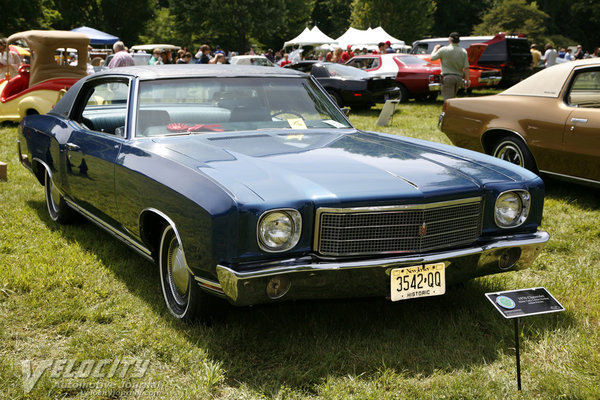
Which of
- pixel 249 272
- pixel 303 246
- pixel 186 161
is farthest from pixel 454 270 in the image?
pixel 186 161

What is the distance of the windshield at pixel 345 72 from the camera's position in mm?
15288

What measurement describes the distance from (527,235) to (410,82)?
517 inches

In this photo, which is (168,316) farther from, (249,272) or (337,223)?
(337,223)

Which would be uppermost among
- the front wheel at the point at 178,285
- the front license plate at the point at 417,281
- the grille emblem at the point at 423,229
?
the grille emblem at the point at 423,229

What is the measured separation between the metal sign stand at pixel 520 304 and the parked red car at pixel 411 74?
1323 centimetres

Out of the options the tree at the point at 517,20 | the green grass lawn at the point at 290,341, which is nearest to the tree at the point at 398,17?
the tree at the point at 517,20

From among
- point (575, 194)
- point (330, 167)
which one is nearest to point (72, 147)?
point (330, 167)

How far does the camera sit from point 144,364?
307cm

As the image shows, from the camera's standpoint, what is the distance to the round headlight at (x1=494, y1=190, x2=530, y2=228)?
137 inches

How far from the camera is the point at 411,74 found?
16234 mm

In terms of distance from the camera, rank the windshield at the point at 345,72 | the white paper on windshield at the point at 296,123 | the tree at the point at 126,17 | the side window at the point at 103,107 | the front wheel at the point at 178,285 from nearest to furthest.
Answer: the front wheel at the point at 178,285 < the white paper on windshield at the point at 296,123 < the side window at the point at 103,107 < the windshield at the point at 345,72 < the tree at the point at 126,17

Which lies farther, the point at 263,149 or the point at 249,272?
the point at 263,149

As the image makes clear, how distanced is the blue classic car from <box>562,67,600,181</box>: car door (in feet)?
7.63

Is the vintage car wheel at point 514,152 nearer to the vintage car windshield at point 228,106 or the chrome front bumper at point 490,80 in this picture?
the vintage car windshield at point 228,106
